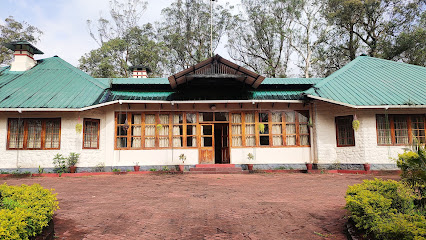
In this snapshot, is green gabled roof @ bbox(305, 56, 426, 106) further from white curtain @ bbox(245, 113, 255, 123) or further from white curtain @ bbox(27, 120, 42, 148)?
white curtain @ bbox(27, 120, 42, 148)

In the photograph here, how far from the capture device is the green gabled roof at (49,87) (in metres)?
12.3

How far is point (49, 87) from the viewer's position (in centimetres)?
1340

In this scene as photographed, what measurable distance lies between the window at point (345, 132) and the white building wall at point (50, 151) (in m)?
11.0

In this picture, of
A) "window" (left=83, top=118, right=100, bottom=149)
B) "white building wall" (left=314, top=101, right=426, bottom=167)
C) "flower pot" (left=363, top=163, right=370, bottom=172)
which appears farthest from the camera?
"window" (left=83, top=118, right=100, bottom=149)

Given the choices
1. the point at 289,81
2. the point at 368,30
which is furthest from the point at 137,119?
the point at 368,30

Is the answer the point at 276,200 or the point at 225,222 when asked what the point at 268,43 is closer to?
the point at 276,200

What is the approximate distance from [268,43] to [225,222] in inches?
1035

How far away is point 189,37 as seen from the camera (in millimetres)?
29672

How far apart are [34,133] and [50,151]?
45.0 inches

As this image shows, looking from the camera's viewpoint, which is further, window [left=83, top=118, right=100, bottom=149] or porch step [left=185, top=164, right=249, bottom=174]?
window [left=83, top=118, right=100, bottom=149]

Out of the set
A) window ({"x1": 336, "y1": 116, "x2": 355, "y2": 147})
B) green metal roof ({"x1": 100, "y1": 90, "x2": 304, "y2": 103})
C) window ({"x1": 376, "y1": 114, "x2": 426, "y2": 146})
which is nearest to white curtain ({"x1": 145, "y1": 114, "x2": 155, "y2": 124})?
green metal roof ({"x1": 100, "y1": 90, "x2": 304, "y2": 103})

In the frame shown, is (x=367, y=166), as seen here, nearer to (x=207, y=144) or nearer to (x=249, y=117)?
(x=249, y=117)

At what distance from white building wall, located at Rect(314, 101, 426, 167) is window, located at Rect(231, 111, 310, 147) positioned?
2.38 ft

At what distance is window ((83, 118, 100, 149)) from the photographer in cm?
1274
